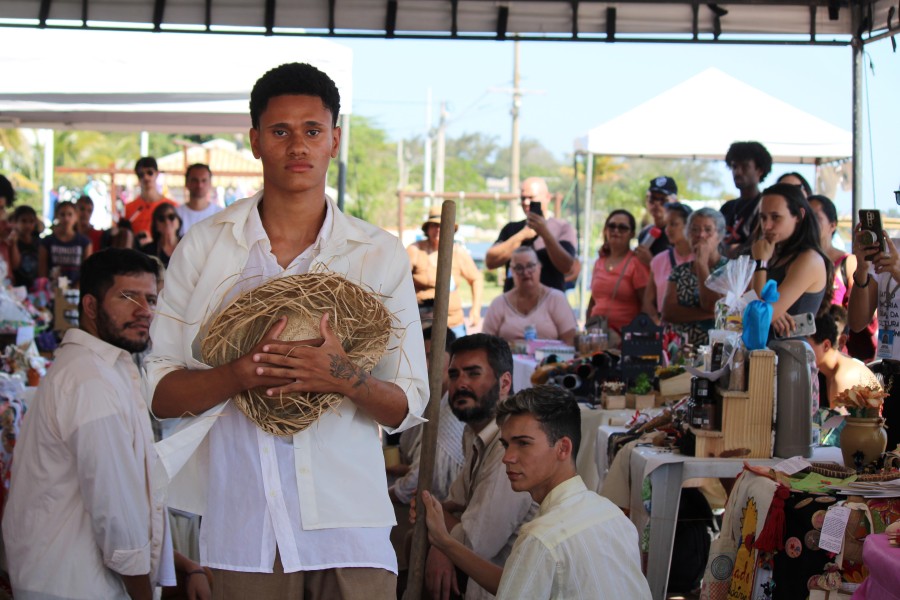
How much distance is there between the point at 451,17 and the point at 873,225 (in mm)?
3638

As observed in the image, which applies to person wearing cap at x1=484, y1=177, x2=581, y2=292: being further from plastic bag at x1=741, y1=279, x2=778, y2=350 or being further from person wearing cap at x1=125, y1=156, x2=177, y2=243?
plastic bag at x1=741, y1=279, x2=778, y2=350

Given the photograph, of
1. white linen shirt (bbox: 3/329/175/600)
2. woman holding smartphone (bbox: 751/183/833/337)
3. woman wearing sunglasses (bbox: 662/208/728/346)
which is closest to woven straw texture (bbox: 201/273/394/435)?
white linen shirt (bbox: 3/329/175/600)

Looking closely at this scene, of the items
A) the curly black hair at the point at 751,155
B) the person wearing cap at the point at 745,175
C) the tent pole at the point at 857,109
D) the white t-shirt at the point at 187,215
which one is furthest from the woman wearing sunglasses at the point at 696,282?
the white t-shirt at the point at 187,215

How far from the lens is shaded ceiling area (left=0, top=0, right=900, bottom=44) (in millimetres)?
6871

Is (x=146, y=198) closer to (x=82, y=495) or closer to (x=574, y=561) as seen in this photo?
(x=82, y=495)

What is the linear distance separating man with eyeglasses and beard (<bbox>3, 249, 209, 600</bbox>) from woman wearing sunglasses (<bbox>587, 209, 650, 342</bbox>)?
4.56 meters

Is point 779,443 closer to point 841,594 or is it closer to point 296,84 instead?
point 841,594

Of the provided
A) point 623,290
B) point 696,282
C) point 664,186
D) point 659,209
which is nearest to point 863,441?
point 696,282

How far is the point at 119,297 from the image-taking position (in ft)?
12.3

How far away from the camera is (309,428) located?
225 centimetres

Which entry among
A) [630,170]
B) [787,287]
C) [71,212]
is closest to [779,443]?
[787,287]

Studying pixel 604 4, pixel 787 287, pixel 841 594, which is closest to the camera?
pixel 841 594

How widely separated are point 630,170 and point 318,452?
243 ft

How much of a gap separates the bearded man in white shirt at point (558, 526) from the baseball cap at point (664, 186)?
5177 mm
